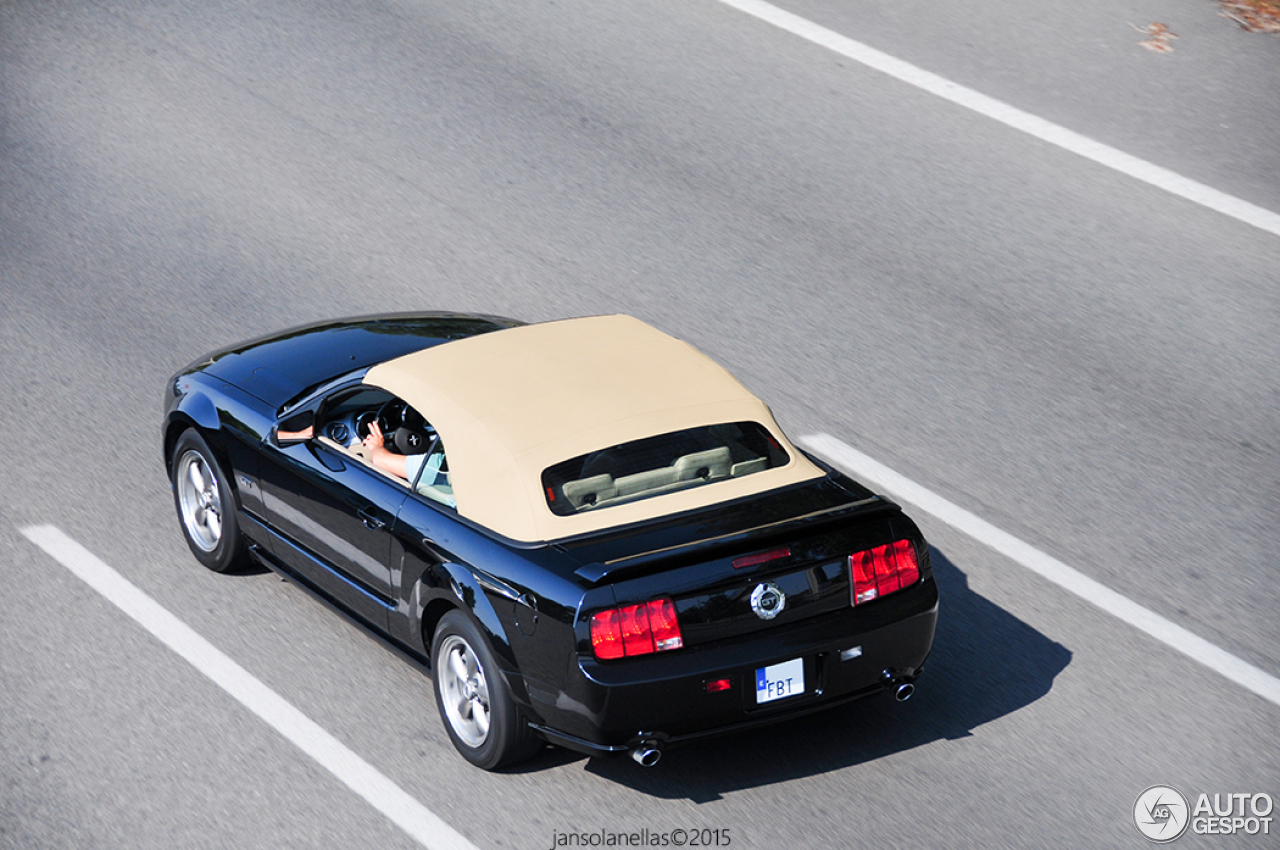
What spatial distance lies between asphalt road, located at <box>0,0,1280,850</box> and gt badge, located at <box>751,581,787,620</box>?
806 millimetres

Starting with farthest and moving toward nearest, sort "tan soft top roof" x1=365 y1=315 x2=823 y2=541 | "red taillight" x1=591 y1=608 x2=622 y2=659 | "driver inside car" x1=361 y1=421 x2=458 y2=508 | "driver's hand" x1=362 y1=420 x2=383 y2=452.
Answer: "driver's hand" x1=362 y1=420 x2=383 y2=452 → "driver inside car" x1=361 y1=421 x2=458 y2=508 → "tan soft top roof" x1=365 y1=315 x2=823 y2=541 → "red taillight" x1=591 y1=608 x2=622 y2=659

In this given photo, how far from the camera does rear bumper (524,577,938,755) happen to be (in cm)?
482

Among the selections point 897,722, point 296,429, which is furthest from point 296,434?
point 897,722

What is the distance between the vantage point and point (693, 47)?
12.8 meters

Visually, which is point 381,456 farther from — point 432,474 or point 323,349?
point 323,349

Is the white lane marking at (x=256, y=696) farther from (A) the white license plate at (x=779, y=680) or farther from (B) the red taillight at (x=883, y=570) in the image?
(B) the red taillight at (x=883, y=570)

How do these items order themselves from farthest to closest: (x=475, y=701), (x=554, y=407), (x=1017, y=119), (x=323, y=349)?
(x=1017, y=119) < (x=323, y=349) < (x=554, y=407) < (x=475, y=701)

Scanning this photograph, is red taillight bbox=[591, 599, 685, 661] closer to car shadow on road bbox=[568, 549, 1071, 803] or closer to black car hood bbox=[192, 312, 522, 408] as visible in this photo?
car shadow on road bbox=[568, 549, 1071, 803]

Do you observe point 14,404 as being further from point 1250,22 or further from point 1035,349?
point 1250,22

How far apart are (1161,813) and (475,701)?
2708 mm

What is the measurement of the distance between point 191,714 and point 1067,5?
1123cm

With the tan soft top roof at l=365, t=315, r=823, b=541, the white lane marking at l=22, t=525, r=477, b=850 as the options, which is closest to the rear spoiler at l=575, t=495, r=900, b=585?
the tan soft top roof at l=365, t=315, r=823, b=541

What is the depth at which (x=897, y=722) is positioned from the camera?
5.73 metres

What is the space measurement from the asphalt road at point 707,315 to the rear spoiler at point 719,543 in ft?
3.35
